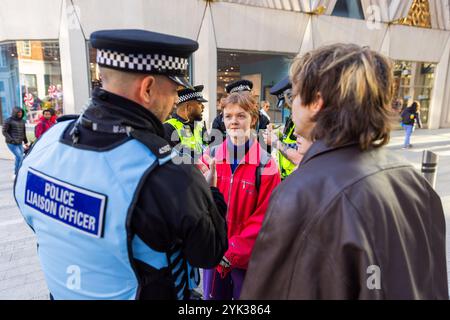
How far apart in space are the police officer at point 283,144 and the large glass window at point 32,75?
8.57 metres

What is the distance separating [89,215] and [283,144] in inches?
97.4

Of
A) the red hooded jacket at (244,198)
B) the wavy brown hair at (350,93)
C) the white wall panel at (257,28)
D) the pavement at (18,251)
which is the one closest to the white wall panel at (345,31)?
the white wall panel at (257,28)

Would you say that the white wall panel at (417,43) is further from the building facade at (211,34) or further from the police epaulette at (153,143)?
the police epaulette at (153,143)

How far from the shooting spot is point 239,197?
84.7 inches

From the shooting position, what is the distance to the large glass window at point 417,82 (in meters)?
15.5

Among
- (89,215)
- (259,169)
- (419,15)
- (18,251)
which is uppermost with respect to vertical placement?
(419,15)

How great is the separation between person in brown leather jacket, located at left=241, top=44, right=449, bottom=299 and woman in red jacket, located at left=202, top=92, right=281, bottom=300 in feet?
2.98

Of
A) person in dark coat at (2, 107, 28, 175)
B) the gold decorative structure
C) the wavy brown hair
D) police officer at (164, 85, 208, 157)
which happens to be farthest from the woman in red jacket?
the gold decorative structure

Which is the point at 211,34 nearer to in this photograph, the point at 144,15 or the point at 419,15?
the point at 144,15

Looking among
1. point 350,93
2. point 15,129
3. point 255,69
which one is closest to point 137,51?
point 350,93

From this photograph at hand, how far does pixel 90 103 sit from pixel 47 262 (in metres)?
0.72

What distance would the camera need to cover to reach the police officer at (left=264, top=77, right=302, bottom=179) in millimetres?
2561

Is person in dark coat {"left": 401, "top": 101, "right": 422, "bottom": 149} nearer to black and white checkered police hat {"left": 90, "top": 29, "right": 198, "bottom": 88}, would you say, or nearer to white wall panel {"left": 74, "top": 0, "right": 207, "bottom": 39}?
white wall panel {"left": 74, "top": 0, "right": 207, "bottom": 39}

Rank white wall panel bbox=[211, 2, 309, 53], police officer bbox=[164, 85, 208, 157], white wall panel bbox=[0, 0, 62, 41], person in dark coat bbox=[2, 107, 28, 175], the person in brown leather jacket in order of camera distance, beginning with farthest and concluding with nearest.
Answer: white wall panel bbox=[211, 2, 309, 53]
white wall panel bbox=[0, 0, 62, 41]
person in dark coat bbox=[2, 107, 28, 175]
police officer bbox=[164, 85, 208, 157]
the person in brown leather jacket
